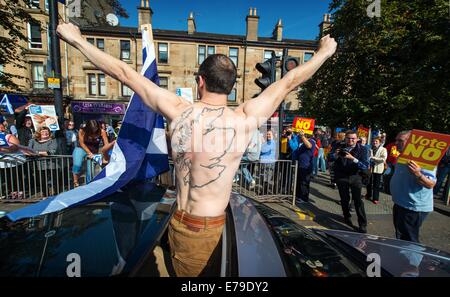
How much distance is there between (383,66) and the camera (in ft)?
34.4

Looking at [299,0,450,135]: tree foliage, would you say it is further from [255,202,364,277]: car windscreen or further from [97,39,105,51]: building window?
[97,39,105,51]: building window

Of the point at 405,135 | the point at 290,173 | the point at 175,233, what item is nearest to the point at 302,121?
the point at 290,173

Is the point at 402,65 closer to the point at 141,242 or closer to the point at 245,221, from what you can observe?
the point at 245,221

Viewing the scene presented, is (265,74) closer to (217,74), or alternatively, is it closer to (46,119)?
(217,74)

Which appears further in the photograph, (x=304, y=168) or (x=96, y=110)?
(x=96, y=110)

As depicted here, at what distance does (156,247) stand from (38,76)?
2473 centimetres

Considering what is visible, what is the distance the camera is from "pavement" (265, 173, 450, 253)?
4.30m

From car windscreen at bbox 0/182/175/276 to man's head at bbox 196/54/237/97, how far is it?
3.48ft

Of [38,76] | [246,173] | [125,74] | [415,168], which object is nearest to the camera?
[125,74]

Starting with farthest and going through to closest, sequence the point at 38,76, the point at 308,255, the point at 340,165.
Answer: the point at 38,76 < the point at 340,165 < the point at 308,255

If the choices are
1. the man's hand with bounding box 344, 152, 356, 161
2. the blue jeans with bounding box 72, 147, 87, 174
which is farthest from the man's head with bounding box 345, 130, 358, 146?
the blue jeans with bounding box 72, 147, 87, 174

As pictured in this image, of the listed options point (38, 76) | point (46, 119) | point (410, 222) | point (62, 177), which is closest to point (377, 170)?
point (410, 222)

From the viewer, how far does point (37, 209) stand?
1773 mm

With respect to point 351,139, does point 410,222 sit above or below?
below
